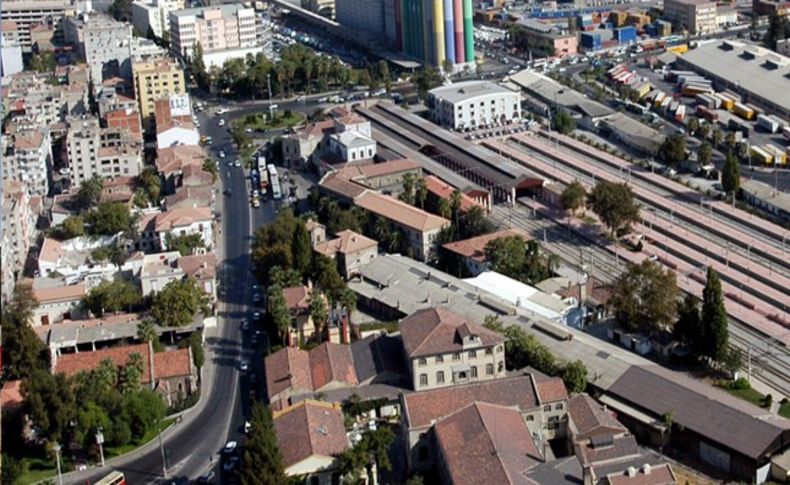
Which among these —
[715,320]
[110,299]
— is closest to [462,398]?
[715,320]

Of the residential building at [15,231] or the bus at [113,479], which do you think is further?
the residential building at [15,231]

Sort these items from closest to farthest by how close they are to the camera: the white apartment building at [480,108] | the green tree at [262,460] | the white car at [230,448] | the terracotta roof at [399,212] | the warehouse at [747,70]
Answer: the green tree at [262,460] < the white car at [230,448] < the terracotta roof at [399,212] < the white apartment building at [480,108] < the warehouse at [747,70]

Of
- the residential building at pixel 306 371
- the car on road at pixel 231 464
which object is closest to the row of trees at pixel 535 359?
the residential building at pixel 306 371

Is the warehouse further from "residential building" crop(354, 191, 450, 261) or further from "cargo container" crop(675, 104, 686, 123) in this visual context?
"residential building" crop(354, 191, 450, 261)

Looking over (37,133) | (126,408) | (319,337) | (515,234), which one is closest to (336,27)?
(37,133)

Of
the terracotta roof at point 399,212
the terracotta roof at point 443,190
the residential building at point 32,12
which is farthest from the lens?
the residential building at point 32,12

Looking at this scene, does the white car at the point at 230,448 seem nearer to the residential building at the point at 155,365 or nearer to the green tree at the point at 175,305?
the residential building at the point at 155,365
